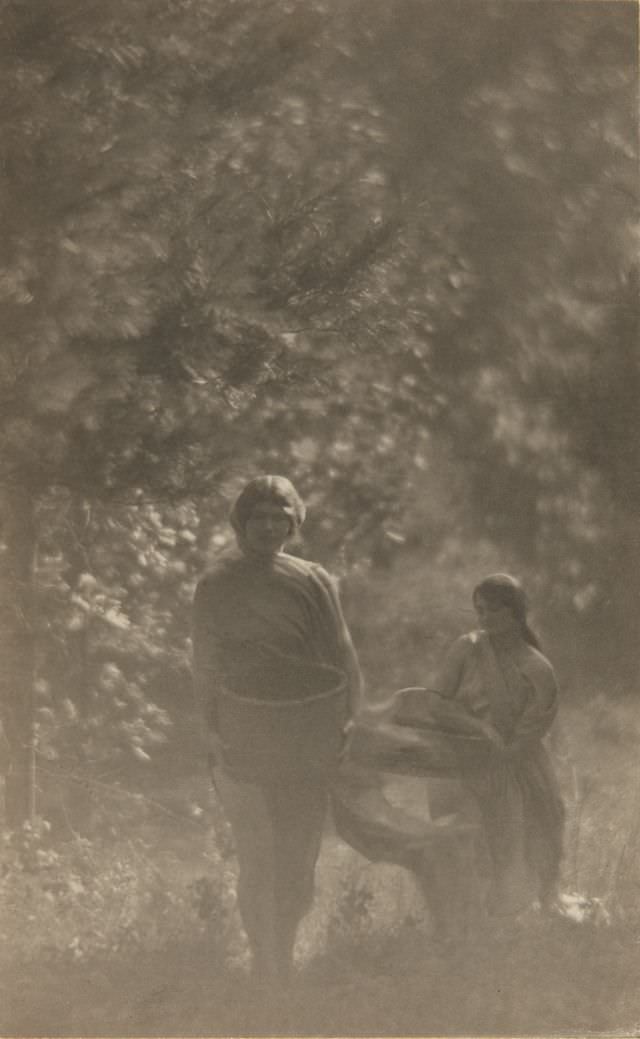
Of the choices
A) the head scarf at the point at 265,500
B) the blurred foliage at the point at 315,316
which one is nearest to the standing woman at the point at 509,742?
the blurred foliage at the point at 315,316

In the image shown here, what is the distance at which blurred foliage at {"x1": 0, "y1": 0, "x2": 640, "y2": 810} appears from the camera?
202 inches

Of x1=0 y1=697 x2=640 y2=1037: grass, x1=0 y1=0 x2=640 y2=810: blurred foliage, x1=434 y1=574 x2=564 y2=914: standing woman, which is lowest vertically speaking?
x1=0 y1=697 x2=640 y2=1037: grass

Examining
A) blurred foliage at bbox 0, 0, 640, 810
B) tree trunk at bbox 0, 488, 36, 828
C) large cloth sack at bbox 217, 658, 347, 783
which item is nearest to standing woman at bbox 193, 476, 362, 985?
large cloth sack at bbox 217, 658, 347, 783

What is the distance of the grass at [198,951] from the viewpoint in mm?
5039

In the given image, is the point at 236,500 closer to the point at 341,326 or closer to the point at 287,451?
the point at 287,451

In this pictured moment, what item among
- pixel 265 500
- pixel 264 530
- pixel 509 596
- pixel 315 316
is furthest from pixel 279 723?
pixel 315 316

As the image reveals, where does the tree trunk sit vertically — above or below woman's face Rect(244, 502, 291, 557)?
below

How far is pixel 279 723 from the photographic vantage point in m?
5.01

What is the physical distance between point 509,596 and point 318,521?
746 millimetres

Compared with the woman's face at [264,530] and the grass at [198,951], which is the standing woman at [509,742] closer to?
the grass at [198,951]

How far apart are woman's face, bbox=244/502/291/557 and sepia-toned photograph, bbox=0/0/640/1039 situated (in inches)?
0.4

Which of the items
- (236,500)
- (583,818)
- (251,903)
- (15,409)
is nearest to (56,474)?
(15,409)

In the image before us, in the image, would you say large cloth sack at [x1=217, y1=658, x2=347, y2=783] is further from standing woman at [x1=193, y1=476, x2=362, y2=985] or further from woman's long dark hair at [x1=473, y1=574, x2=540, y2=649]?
woman's long dark hair at [x1=473, y1=574, x2=540, y2=649]

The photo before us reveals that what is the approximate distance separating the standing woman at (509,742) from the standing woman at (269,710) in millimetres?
491
